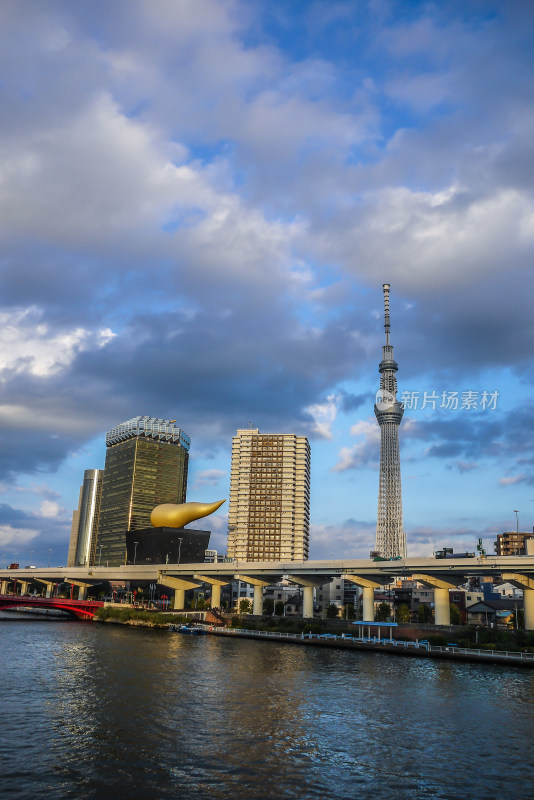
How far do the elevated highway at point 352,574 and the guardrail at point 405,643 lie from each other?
1032 cm

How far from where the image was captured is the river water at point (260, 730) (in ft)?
82.7

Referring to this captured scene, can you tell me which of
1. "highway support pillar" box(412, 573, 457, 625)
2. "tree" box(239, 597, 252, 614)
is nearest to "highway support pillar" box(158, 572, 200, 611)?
"tree" box(239, 597, 252, 614)

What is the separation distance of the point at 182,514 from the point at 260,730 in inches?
4684

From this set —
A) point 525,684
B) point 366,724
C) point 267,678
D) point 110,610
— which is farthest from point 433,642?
point 110,610

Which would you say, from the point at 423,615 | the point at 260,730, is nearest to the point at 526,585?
the point at 423,615

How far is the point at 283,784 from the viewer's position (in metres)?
25.2

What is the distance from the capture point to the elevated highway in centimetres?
7781

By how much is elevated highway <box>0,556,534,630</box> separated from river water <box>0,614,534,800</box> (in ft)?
70.8

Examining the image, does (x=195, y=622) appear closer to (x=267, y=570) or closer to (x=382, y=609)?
(x=267, y=570)

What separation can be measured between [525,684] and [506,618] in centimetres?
6246

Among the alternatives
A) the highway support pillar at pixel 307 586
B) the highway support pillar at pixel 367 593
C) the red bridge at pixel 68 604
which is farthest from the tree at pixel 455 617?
the red bridge at pixel 68 604

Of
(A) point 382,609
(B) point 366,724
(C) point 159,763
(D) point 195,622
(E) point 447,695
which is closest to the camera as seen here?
(C) point 159,763

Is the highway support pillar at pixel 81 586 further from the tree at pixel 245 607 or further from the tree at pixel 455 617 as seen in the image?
the tree at pixel 455 617

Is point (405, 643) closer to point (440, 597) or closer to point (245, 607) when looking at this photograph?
point (440, 597)
